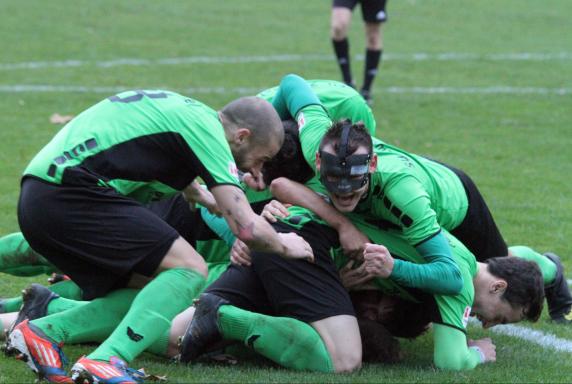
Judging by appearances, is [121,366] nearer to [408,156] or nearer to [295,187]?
[295,187]

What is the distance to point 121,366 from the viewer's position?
14.5 ft

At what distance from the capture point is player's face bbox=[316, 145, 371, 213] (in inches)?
201

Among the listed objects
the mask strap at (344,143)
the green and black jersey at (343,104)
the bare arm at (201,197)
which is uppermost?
the mask strap at (344,143)

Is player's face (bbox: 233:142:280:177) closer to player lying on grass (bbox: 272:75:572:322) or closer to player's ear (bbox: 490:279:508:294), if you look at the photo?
player lying on grass (bbox: 272:75:572:322)

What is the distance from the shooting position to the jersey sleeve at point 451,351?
16.5 ft

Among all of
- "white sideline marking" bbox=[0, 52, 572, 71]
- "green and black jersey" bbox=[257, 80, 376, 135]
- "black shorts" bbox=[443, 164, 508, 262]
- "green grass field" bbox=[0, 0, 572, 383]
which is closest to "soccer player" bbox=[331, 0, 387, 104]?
"green grass field" bbox=[0, 0, 572, 383]

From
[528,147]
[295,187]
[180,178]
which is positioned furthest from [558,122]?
[180,178]

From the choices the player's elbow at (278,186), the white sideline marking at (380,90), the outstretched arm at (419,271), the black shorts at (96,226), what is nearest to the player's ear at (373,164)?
the outstretched arm at (419,271)

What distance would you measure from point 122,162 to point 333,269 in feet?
3.97

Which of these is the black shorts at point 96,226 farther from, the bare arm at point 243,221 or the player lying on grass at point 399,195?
the player lying on grass at point 399,195

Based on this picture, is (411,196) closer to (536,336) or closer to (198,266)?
(198,266)

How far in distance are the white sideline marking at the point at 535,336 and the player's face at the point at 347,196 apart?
1.24 meters

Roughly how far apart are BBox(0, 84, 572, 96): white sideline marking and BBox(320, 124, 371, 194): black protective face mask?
7.52 meters

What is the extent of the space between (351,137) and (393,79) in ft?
30.7
